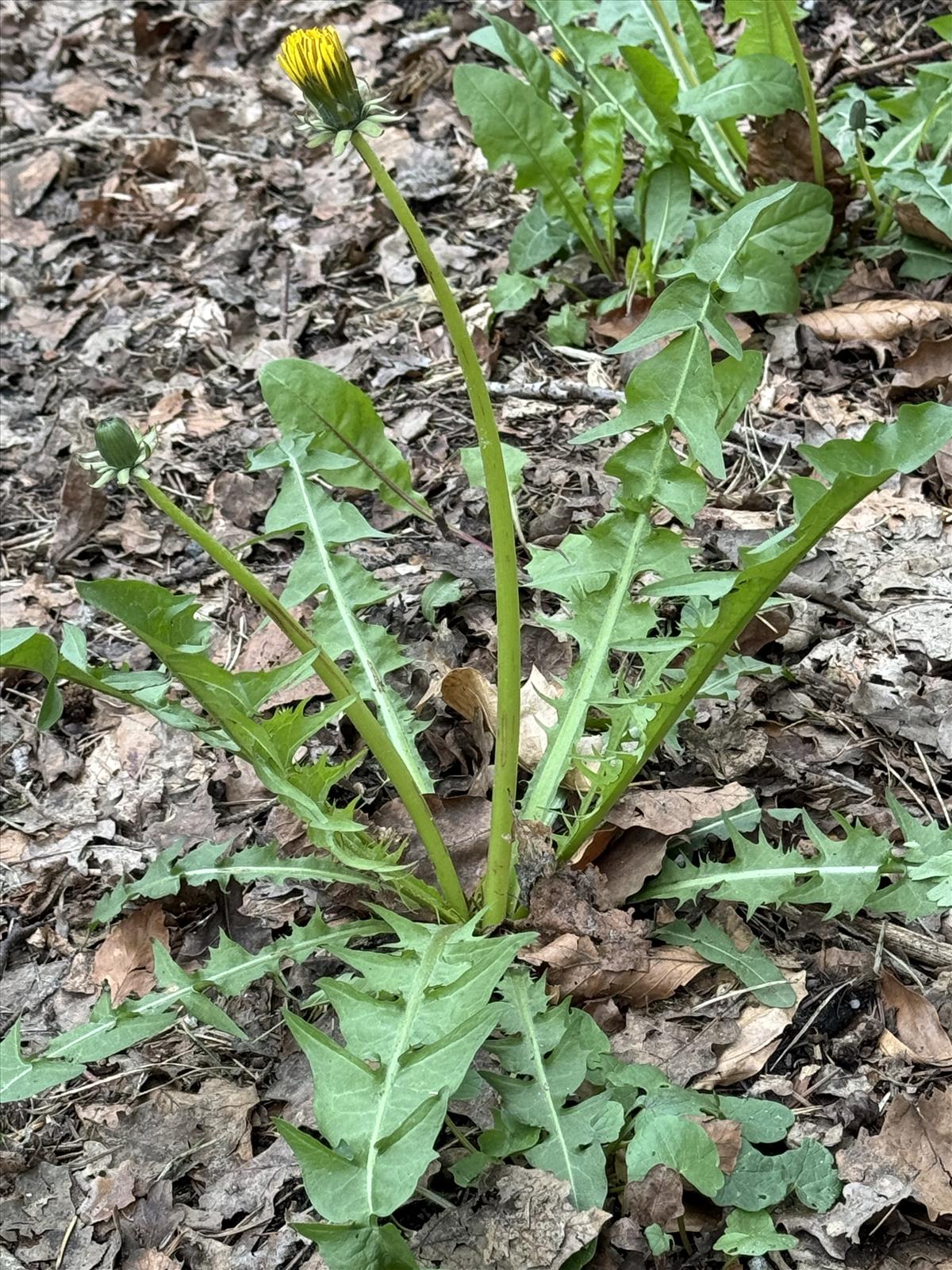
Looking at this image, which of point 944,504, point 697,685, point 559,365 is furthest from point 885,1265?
point 559,365

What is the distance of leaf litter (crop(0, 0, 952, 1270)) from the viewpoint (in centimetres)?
188

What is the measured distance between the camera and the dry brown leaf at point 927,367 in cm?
294

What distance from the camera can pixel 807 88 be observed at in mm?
3039

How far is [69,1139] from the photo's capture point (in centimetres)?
206

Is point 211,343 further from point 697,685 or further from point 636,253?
point 697,685

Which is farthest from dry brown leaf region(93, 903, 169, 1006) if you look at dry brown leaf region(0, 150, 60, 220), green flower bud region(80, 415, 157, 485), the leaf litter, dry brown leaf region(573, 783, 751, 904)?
dry brown leaf region(0, 150, 60, 220)

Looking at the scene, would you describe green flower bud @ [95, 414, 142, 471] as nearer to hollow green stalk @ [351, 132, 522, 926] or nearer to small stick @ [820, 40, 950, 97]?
hollow green stalk @ [351, 132, 522, 926]

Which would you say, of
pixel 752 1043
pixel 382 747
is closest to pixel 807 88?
pixel 382 747

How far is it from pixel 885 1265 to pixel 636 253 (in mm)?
2567

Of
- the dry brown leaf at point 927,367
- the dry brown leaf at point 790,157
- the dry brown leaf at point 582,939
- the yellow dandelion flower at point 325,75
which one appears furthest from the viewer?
the dry brown leaf at point 790,157

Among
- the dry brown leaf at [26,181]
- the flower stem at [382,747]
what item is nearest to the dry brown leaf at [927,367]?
the flower stem at [382,747]

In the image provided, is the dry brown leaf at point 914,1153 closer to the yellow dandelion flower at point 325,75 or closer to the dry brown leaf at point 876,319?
the yellow dandelion flower at point 325,75

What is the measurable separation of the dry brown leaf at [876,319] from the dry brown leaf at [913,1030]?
189cm

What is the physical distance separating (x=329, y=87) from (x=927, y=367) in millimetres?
1972
